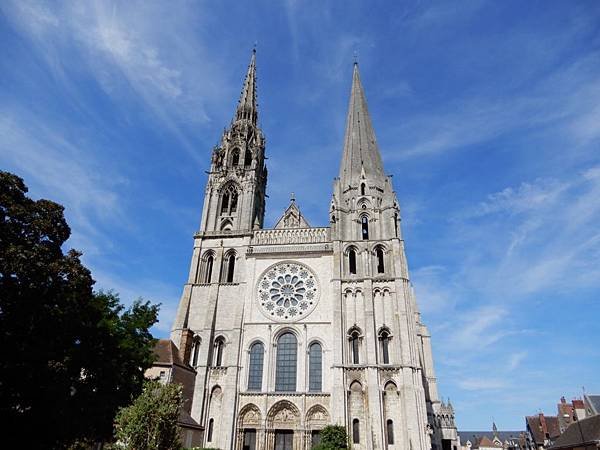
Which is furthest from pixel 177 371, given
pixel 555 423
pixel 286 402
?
pixel 555 423

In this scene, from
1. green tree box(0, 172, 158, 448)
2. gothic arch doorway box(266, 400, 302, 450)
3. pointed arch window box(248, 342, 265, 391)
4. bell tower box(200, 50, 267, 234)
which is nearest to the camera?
green tree box(0, 172, 158, 448)

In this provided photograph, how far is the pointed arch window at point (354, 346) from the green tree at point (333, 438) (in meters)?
4.94

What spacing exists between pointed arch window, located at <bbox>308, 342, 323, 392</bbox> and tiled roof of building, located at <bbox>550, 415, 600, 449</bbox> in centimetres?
2111

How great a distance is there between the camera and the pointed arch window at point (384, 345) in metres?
29.8

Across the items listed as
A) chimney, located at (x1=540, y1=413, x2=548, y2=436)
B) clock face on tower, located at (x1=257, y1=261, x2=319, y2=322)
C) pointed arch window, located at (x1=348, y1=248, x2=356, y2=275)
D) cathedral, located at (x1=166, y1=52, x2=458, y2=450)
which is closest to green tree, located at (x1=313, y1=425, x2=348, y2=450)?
cathedral, located at (x1=166, y1=52, x2=458, y2=450)

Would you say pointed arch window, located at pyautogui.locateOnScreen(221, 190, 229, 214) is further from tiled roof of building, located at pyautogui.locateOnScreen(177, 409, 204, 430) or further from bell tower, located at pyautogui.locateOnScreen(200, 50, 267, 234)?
tiled roof of building, located at pyautogui.locateOnScreen(177, 409, 204, 430)

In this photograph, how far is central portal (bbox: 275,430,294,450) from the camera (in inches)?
1132

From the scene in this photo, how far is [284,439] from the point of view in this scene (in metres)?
28.9

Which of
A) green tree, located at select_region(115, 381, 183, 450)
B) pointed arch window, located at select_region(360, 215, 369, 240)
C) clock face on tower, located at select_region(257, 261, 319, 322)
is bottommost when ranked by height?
green tree, located at select_region(115, 381, 183, 450)

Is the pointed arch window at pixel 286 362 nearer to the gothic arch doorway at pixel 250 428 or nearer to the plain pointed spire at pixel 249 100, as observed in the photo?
the gothic arch doorway at pixel 250 428

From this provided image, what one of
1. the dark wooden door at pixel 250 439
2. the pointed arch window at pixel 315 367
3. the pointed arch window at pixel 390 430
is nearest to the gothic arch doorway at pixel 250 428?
the dark wooden door at pixel 250 439

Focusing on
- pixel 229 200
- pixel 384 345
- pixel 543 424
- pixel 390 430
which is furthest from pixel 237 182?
pixel 543 424

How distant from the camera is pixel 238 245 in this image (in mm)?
35656

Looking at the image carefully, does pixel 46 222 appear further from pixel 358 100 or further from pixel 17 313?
pixel 358 100
